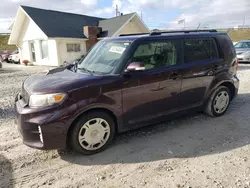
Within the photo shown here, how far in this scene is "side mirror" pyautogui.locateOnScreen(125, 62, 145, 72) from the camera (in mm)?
3266

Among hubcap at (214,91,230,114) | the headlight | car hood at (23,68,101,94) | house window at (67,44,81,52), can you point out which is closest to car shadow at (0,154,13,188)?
the headlight

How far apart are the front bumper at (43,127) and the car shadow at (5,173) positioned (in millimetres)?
453

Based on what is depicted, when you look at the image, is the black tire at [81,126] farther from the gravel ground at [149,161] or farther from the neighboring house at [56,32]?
the neighboring house at [56,32]

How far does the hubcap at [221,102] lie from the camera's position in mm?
4617

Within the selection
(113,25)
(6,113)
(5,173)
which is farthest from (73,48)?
(5,173)

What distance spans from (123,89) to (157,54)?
0.99m

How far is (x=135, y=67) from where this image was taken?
3.27 meters

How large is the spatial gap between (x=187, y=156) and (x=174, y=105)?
3.52ft

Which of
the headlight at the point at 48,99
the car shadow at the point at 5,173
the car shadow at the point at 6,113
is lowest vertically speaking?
the car shadow at the point at 5,173

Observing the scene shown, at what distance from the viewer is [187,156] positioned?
10.4 ft

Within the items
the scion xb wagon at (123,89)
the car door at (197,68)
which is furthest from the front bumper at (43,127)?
the car door at (197,68)

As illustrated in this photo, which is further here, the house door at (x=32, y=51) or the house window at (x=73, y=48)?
the house door at (x=32, y=51)

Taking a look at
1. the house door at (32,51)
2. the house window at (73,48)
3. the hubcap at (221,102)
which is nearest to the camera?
the hubcap at (221,102)

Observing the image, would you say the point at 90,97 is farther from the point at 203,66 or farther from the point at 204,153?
the point at 203,66
